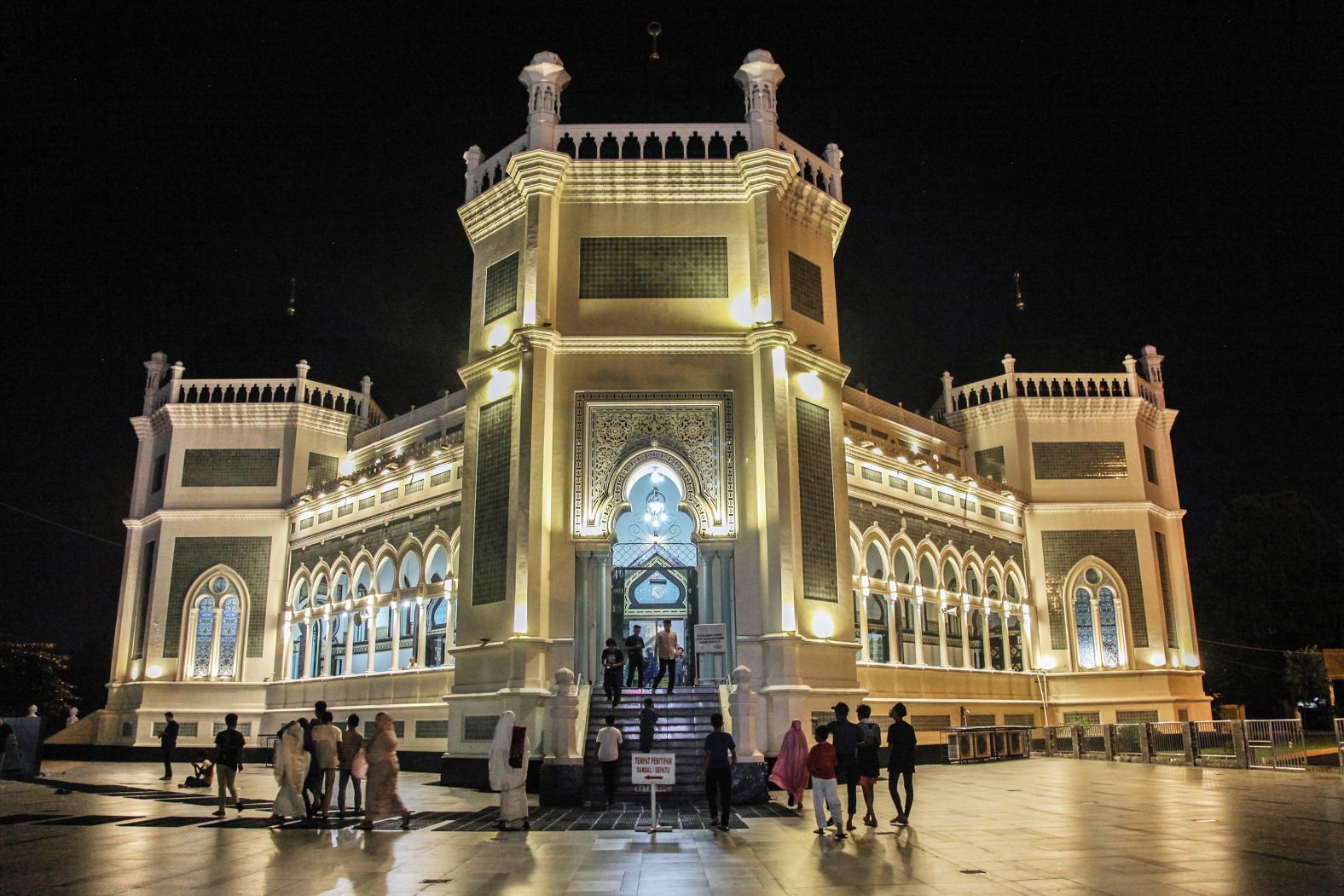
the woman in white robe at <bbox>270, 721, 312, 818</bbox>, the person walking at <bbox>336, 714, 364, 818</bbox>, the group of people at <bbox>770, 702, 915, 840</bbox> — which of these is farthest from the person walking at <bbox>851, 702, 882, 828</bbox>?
the woman in white robe at <bbox>270, 721, 312, 818</bbox>

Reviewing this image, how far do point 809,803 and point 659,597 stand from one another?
6.69 m

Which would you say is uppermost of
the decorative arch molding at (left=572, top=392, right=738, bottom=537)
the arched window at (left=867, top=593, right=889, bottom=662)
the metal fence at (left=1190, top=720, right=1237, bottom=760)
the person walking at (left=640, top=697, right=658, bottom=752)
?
the decorative arch molding at (left=572, top=392, right=738, bottom=537)

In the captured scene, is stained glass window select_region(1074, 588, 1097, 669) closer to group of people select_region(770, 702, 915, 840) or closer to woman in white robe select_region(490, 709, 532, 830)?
group of people select_region(770, 702, 915, 840)

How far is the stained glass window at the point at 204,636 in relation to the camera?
97.1 ft

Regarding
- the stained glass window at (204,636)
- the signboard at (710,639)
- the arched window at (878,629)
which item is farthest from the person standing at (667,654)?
the stained glass window at (204,636)

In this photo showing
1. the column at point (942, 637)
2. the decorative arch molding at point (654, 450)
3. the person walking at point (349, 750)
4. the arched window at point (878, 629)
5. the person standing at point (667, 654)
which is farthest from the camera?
the column at point (942, 637)

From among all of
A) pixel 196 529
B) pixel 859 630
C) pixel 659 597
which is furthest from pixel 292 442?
pixel 859 630

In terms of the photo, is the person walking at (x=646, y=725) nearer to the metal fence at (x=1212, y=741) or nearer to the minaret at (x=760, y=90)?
the minaret at (x=760, y=90)

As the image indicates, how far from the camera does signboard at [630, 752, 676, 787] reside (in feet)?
38.1

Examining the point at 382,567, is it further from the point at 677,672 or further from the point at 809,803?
the point at 809,803

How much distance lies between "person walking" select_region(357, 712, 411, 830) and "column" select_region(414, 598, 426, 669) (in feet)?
41.6

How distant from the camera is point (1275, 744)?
758 inches

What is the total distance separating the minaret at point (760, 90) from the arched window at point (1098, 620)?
56.4 feet

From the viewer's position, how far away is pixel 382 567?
1060 inches
